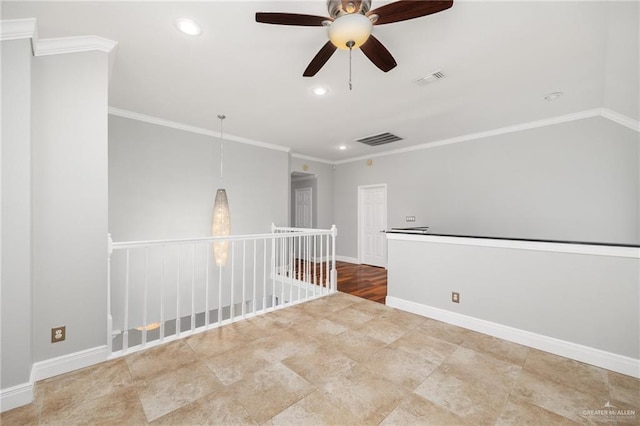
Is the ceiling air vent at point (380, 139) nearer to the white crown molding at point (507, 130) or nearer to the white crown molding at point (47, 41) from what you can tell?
the white crown molding at point (507, 130)

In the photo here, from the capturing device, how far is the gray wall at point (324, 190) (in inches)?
267

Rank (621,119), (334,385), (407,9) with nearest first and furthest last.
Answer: (407,9), (334,385), (621,119)

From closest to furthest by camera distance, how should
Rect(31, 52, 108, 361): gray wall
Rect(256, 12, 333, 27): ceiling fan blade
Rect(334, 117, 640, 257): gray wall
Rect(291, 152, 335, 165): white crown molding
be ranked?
Rect(256, 12, 333, 27): ceiling fan blade, Rect(31, 52, 108, 361): gray wall, Rect(334, 117, 640, 257): gray wall, Rect(291, 152, 335, 165): white crown molding

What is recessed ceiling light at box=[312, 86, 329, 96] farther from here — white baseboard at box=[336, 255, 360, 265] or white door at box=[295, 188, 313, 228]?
white baseboard at box=[336, 255, 360, 265]

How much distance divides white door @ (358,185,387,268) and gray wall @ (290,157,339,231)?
89cm

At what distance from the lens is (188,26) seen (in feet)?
6.62

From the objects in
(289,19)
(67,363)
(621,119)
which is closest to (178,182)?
(67,363)

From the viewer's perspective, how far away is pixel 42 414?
1.62 metres

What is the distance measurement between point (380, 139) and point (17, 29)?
15.0ft

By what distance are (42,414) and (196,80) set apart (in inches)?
116

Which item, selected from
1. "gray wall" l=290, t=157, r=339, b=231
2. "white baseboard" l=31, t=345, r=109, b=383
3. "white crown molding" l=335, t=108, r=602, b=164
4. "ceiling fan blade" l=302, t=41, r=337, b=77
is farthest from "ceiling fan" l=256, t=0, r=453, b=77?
"gray wall" l=290, t=157, r=339, b=231

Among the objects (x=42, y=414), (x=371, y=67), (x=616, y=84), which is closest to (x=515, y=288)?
(x=616, y=84)

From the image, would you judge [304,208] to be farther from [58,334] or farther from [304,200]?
[58,334]

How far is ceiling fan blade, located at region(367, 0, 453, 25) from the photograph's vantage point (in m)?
1.49
